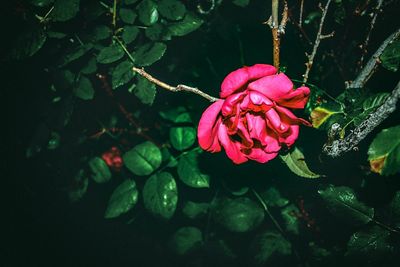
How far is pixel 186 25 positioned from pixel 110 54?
0.80 feet

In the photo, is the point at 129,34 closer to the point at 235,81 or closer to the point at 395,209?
the point at 235,81

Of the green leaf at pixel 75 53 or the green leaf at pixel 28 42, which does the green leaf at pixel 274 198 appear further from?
the green leaf at pixel 28 42

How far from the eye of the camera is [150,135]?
1380mm

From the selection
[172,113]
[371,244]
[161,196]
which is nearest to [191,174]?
[161,196]

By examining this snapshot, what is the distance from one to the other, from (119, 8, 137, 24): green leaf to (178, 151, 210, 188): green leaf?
18.8 inches

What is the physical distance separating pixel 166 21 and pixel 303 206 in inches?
31.8

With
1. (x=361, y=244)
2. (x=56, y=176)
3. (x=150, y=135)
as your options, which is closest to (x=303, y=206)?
(x=361, y=244)

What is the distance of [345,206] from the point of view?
964 mm

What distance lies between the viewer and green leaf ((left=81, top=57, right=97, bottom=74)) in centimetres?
104

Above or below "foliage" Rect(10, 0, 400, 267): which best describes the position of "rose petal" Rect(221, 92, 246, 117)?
above

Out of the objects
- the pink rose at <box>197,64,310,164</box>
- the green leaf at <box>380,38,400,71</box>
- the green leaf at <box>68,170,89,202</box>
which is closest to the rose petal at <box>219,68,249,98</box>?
the pink rose at <box>197,64,310,164</box>

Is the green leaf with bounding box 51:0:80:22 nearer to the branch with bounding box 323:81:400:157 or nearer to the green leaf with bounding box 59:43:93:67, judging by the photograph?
the green leaf with bounding box 59:43:93:67

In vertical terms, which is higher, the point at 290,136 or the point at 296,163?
the point at 290,136

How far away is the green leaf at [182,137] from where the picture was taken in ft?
3.71
